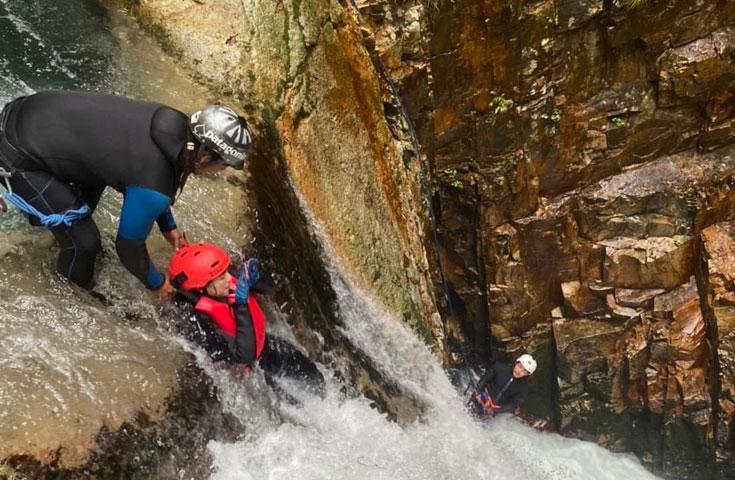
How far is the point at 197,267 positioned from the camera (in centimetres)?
358

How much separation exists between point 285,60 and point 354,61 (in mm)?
867

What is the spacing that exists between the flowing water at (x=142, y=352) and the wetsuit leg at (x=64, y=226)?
202 mm

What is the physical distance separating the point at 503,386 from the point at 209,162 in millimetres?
6302

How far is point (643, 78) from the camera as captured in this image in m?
7.45

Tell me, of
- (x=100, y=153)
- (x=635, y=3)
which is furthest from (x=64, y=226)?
(x=635, y=3)

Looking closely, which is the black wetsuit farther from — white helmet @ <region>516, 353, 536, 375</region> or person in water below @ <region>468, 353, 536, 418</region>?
white helmet @ <region>516, 353, 536, 375</region>

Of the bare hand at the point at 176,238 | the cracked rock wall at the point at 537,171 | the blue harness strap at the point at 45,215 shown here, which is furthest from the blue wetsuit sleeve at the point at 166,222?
the cracked rock wall at the point at 537,171

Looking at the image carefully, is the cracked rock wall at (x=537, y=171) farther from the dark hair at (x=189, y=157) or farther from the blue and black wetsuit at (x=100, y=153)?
the blue and black wetsuit at (x=100, y=153)

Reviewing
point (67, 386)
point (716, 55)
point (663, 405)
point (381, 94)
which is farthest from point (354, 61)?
point (663, 405)

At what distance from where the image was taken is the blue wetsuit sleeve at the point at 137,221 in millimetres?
2986

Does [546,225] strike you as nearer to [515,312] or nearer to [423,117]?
[515,312]

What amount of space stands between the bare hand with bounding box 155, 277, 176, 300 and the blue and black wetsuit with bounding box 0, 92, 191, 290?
309mm

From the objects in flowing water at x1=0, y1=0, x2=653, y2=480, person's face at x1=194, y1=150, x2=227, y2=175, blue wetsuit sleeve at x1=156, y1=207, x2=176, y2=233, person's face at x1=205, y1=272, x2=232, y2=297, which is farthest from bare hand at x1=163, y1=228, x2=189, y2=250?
person's face at x1=194, y1=150, x2=227, y2=175

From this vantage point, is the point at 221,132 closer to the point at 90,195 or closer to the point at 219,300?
the point at 90,195
